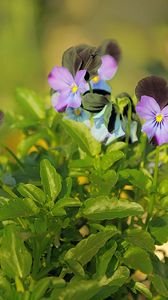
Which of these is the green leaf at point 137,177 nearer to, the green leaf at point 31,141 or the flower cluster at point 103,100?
the flower cluster at point 103,100

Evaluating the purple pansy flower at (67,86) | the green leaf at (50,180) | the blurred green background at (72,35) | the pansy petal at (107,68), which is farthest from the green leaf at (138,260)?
the blurred green background at (72,35)

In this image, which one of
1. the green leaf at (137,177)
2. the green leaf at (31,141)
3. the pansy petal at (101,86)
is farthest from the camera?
the green leaf at (31,141)

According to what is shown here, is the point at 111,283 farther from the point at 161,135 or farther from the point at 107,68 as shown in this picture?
the point at 107,68

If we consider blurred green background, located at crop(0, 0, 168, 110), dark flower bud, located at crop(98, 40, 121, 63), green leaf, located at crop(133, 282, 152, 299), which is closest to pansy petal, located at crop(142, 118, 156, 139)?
green leaf, located at crop(133, 282, 152, 299)

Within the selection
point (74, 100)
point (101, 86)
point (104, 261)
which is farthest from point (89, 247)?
point (101, 86)

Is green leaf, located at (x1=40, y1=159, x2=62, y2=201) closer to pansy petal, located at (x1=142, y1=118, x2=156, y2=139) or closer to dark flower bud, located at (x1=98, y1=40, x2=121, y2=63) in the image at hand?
pansy petal, located at (x1=142, y1=118, x2=156, y2=139)

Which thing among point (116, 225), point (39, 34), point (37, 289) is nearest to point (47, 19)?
point (39, 34)
